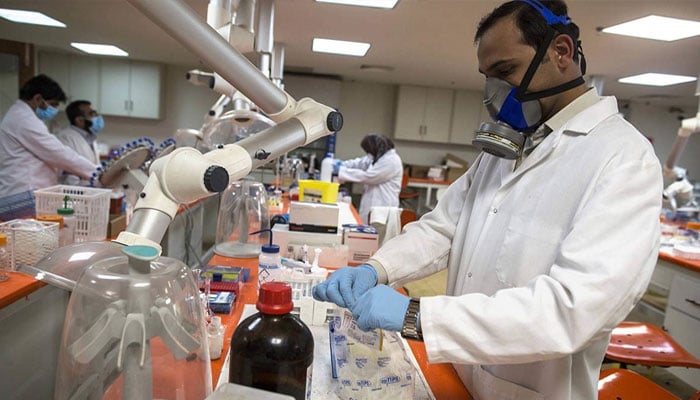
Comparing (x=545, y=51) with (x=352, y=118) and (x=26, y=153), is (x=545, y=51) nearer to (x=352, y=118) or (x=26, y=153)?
(x=26, y=153)

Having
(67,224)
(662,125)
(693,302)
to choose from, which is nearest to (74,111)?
(67,224)

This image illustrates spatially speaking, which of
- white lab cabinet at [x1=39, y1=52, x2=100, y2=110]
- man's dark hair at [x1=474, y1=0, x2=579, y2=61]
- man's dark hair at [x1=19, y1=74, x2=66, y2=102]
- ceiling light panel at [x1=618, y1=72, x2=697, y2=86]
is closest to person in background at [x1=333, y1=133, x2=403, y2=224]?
man's dark hair at [x1=19, y1=74, x2=66, y2=102]

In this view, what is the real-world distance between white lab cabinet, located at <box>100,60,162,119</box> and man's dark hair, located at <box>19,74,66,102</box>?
152 inches

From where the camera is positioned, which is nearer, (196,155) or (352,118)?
(196,155)

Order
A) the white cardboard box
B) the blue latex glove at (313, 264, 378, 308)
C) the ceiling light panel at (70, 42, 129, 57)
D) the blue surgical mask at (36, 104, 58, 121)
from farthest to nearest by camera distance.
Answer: the ceiling light panel at (70, 42, 129, 57) → the blue surgical mask at (36, 104, 58, 121) → the white cardboard box → the blue latex glove at (313, 264, 378, 308)

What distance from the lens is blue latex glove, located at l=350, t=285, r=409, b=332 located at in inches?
29.7

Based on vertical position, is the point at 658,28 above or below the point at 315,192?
above

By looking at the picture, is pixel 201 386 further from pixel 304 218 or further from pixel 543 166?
pixel 304 218

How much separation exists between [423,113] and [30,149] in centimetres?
571

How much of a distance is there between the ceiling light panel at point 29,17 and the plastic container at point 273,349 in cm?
497

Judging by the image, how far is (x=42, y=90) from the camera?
3.09 meters

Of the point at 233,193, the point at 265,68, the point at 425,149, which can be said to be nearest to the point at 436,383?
the point at 233,193

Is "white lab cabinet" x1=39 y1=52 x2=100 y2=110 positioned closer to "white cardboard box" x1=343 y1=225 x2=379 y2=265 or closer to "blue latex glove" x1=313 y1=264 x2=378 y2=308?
"white cardboard box" x1=343 y1=225 x2=379 y2=265

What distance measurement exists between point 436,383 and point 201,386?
55 centimetres
